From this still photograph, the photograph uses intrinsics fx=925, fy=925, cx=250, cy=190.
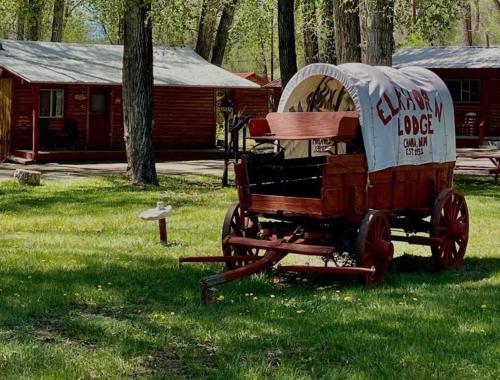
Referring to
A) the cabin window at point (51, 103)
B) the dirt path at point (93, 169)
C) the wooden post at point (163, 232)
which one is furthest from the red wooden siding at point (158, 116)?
the wooden post at point (163, 232)

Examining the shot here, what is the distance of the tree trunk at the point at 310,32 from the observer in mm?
30266

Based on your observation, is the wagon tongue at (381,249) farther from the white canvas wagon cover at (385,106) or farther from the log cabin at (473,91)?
the log cabin at (473,91)

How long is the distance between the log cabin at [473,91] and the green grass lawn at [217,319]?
76.1 ft

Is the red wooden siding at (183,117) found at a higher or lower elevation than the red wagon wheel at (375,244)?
higher

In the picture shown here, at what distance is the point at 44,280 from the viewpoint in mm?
9172

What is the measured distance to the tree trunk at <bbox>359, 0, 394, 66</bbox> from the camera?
60.4ft

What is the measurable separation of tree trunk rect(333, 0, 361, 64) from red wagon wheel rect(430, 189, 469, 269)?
374 inches

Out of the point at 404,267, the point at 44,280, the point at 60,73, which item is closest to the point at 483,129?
the point at 60,73

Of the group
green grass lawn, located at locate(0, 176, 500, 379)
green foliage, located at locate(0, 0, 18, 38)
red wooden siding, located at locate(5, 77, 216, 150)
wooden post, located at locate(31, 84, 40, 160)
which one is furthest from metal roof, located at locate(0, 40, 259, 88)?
green grass lawn, located at locate(0, 176, 500, 379)

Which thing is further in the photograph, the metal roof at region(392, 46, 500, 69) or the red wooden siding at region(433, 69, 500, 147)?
the red wooden siding at region(433, 69, 500, 147)

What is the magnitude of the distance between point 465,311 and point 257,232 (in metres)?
2.83

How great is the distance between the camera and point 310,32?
3362 centimetres

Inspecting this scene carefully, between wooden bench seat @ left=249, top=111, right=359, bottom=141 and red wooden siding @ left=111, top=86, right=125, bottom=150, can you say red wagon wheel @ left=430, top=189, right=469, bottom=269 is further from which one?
red wooden siding @ left=111, top=86, right=125, bottom=150

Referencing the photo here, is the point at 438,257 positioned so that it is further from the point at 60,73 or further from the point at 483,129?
the point at 483,129
